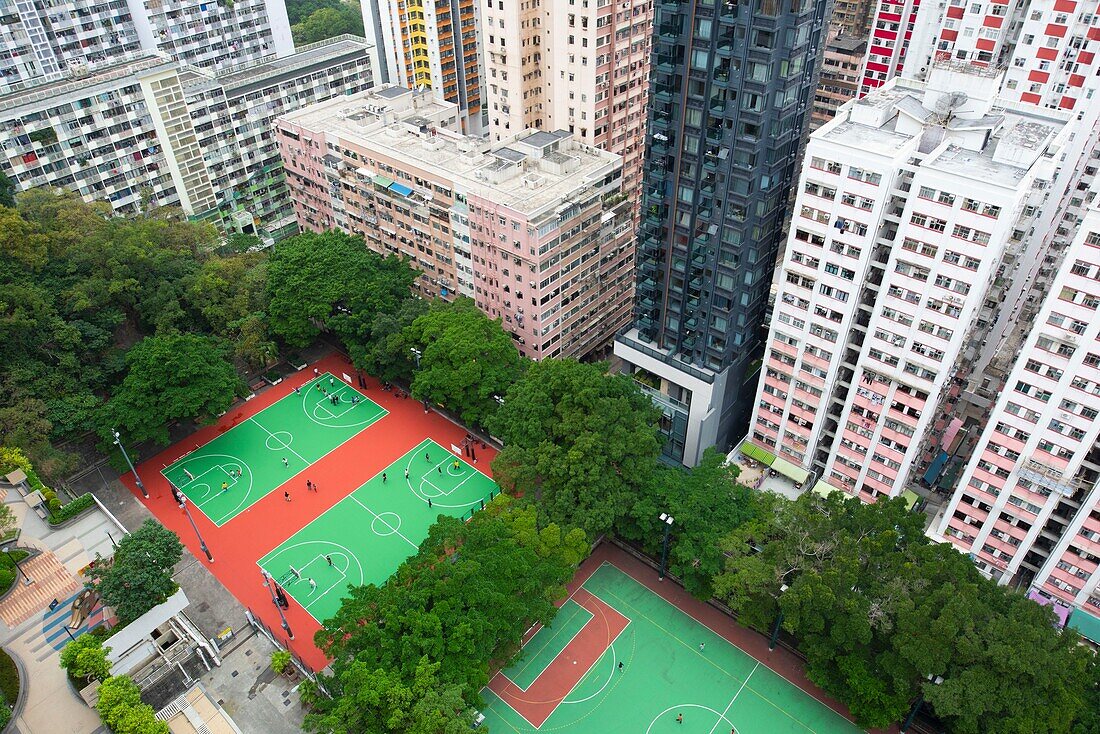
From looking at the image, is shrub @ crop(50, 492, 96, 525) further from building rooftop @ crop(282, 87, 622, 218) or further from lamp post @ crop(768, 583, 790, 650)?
lamp post @ crop(768, 583, 790, 650)

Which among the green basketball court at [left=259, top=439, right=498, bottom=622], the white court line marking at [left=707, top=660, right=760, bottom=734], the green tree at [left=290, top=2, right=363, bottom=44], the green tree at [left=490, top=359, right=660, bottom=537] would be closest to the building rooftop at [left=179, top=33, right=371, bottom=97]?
the green tree at [left=290, top=2, right=363, bottom=44]

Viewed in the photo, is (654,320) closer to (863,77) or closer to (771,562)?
(771,562)

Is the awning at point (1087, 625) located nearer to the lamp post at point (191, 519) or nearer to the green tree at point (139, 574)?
the green tree at point (139, 574)

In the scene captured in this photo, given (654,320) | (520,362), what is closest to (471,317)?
(520,362)

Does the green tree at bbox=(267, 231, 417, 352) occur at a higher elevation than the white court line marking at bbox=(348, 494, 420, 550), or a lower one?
higher

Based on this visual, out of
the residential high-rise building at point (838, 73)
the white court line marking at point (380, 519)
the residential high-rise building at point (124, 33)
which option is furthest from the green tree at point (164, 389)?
the residential high-rise building at point (838, 73)

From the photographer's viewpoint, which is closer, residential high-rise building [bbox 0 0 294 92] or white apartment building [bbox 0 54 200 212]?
white apartment building [bbox 0 54 200 212]

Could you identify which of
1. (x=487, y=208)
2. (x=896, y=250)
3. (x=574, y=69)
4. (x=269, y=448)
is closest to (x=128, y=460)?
(x=269, y=448)
